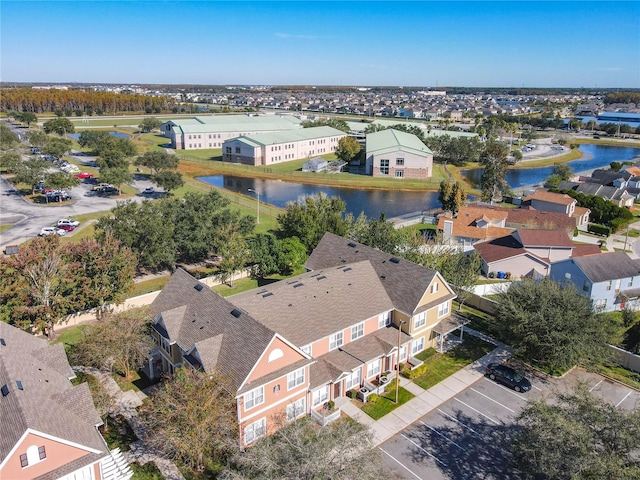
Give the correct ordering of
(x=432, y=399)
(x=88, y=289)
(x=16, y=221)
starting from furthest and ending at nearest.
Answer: (x=16, y=221), (x=88, y=289), (x=432, y=399)

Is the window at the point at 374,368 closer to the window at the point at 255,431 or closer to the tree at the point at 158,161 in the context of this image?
the window at the point at 255,431

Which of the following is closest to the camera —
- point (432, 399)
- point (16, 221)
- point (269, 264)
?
point (432, 399)

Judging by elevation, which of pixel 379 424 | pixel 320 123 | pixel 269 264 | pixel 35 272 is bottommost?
pixel 379 424

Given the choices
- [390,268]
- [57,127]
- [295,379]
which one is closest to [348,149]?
[390,268]

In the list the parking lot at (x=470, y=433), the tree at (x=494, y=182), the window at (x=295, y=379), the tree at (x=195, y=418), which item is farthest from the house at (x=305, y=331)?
the tree at (x=494, y=182)

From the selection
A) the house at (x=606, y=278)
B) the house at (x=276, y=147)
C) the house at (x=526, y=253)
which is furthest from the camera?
the house at (x=276, y=147)

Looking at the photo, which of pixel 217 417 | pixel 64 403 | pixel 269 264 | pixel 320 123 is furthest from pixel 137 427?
pixel 320 123

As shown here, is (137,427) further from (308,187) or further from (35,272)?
(308,187)
